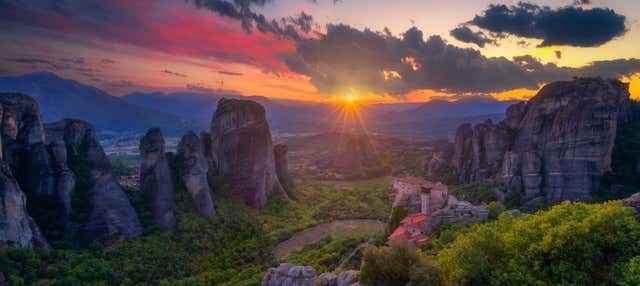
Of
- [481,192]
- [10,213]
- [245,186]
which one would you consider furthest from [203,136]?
[481,192]

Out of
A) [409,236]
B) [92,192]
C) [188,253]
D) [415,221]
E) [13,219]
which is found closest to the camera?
[13,219]

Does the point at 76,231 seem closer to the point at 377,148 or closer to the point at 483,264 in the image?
the point at 483,264

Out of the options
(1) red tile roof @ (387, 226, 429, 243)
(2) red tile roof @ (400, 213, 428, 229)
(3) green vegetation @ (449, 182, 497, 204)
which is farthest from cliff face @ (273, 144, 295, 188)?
(1) red tile roof @ (387, 226, 429, 243)

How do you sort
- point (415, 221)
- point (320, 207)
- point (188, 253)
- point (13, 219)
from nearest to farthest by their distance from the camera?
point (13, 219) < point (188, 253) < point (415, 221) < point (320, 207)

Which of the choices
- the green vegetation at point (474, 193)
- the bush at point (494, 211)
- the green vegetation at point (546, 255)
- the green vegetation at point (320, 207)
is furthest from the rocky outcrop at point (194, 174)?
the green vegetation at point (474, 193)

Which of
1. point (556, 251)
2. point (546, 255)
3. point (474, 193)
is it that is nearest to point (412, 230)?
point (546, 255)

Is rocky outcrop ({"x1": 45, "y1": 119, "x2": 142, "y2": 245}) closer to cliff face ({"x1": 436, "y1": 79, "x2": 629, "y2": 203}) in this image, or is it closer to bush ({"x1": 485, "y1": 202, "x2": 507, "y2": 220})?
bush ({"x1": 485, "y1": 202, "x2": 507, "y2": 220})

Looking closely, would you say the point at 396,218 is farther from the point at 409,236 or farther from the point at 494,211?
the point at 494,211
